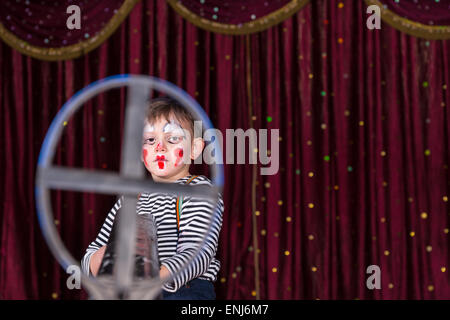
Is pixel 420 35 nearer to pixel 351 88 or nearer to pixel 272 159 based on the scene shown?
pixel 351 88

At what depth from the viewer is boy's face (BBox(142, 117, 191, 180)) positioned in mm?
1126

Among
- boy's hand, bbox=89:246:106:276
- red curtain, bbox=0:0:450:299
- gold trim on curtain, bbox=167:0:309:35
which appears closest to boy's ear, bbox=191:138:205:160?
boy's hand, bbox=89:246:106:276

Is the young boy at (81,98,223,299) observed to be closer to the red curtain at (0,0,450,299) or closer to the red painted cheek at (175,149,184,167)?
the red painted cheek at (175,149,184,167)

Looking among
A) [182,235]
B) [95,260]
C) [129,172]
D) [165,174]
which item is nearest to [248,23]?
[165,174]

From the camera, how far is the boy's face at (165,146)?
1126 mm

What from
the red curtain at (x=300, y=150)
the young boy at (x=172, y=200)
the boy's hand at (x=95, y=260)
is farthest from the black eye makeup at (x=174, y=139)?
the red curtain at (x=300, y=150)

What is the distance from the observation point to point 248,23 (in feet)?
5.64

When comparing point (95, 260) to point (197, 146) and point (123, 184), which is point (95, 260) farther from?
point (123, 184)

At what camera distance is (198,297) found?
110 cm

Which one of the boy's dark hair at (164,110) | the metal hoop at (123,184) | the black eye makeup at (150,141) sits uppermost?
the boy's dark hair at (164,110)

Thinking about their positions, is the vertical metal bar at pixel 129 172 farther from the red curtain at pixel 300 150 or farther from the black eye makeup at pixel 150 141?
the red curtain at pixel 300 150

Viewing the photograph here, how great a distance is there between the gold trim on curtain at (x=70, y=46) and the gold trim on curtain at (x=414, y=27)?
101cm
